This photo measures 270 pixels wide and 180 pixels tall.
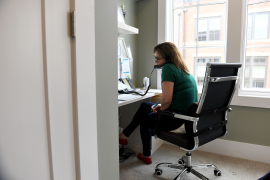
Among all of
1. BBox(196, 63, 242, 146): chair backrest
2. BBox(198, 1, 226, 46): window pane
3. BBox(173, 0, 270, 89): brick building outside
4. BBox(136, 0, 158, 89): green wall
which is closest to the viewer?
BBox(196, 63, 242, 146): chair backrest

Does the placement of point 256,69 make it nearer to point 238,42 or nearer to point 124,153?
Result: point 238,42

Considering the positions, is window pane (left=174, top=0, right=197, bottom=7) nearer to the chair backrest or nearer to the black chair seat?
the chair backrest

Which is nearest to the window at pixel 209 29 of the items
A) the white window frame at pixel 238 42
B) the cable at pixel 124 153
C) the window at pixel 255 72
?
the white window frame at pixel 238 42

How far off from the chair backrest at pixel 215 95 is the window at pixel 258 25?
42.4 inches

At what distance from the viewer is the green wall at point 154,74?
2.30 m

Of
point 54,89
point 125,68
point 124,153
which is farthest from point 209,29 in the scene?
point 54,89

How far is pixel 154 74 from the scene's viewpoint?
116 inches

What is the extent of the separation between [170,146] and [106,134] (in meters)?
1.89

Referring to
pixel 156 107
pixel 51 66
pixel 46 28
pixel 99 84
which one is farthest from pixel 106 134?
pixel 156 107

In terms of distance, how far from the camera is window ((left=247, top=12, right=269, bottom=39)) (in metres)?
2.36

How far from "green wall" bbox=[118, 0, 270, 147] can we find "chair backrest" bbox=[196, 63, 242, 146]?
0.76 m

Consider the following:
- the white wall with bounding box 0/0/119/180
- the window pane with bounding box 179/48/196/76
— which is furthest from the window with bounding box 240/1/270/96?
the white wall with bounding box 0/0/119/180

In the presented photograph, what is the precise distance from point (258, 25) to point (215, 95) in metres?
1.42

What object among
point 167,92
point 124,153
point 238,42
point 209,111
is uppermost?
point 238,42
